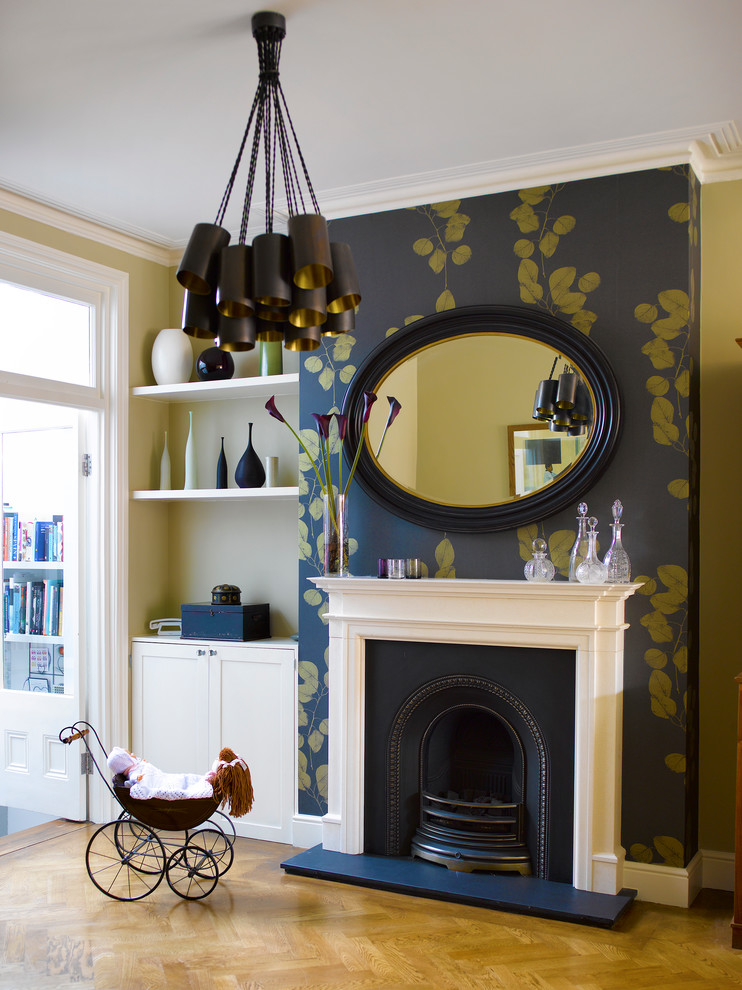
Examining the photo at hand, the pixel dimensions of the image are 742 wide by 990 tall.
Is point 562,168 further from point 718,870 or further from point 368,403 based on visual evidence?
point 718,870

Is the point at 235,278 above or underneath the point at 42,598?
above

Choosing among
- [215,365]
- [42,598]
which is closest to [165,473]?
[215,365]

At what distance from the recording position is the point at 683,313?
3.41m

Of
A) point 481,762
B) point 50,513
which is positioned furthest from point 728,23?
point 50,513

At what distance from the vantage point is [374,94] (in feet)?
9.98

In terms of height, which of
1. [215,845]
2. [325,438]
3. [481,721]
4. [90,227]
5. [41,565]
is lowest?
[215,845]

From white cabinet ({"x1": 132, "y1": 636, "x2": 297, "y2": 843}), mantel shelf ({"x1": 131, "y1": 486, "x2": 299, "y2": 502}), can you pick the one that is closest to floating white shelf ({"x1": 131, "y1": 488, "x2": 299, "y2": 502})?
mantel shelf ({"x1": 131, "y1": 486, "x2": 299, "y2": 502})

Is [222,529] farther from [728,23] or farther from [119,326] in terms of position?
[728,23]

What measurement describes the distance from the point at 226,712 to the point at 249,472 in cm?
112

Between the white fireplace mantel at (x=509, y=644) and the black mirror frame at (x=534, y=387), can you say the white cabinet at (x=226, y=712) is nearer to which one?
the white fireplace mantel at (x=509, y=644)

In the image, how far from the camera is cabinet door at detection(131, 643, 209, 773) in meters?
4.22

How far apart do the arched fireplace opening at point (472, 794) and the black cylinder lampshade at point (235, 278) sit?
2.09 metres

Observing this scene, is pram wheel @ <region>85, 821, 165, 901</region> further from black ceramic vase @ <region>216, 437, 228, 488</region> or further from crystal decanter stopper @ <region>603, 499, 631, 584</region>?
crystal decanter stopper @ <region>603, 499, 631, 584</region>

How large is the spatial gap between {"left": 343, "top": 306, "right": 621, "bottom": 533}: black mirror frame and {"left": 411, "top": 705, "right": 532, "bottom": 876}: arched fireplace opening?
2.63 feet
